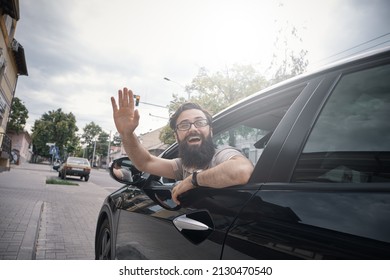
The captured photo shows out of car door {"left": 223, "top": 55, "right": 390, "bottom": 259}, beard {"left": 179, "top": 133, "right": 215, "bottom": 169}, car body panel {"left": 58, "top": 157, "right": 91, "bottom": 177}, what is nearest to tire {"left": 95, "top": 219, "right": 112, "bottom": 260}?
beard {"left": 179, "top": 133, "right": 215, "bottom": 169}

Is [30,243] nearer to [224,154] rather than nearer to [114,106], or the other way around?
[114,106]

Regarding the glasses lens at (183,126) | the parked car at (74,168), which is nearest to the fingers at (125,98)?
the glasses lens at (183,126)

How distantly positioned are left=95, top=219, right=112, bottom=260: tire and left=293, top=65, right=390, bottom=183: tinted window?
166 centimetres

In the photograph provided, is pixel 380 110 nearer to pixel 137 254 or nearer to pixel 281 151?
pixel 281 151

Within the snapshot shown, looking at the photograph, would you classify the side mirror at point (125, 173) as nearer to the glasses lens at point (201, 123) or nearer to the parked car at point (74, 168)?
the glasses lens at point (201, 123)

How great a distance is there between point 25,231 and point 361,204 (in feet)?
14.8

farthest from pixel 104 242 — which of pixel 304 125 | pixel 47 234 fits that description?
pixel 47 234

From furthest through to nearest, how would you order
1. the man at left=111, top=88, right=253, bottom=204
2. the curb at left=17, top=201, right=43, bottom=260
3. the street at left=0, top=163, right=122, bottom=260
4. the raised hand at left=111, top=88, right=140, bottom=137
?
1. the street at left=0, top=163, right=122, bottom=260
2. the curb at left=17, top=201, right=43, bottom=260
3. the raised hand at left=111, top=88, right=140, bottom=137
4. the man at left=111, top=88, right=253, bottom=204

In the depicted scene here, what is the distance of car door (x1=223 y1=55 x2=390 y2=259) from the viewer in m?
0.77

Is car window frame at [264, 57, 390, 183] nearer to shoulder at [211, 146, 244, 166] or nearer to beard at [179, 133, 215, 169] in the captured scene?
shoulder at [211, 146, 244, 166]

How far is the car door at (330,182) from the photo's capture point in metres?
0.77

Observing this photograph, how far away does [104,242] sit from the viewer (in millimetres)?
2328

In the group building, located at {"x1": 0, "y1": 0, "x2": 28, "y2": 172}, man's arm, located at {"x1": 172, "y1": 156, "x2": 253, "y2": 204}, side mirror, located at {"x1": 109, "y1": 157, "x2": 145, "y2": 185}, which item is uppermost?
building, located at {"x1": 0, "y1": 0, "x2": 28, "y2": 172}
